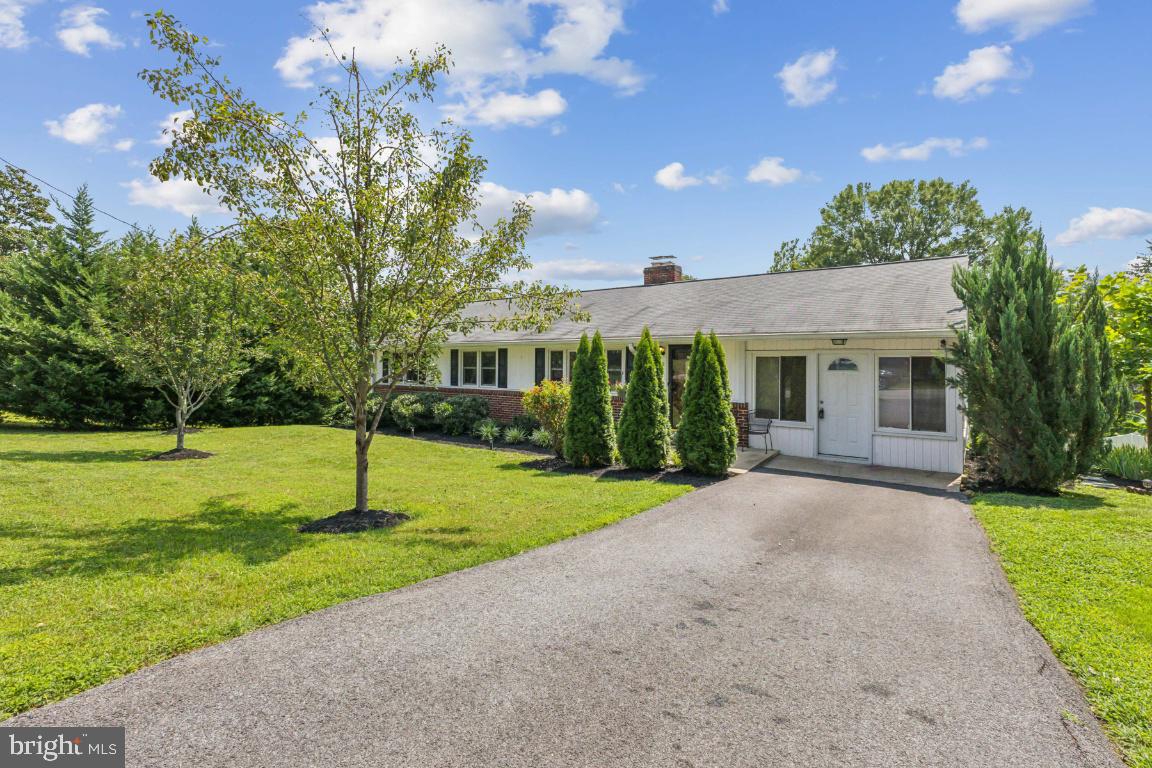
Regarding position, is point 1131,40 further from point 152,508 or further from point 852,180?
point 852,180

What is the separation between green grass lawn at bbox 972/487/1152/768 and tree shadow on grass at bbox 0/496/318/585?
648cm

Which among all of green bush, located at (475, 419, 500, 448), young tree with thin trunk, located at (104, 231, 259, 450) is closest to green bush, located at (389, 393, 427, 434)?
green bush, located at (475, 419, 500, 448)

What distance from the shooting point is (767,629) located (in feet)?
13.3

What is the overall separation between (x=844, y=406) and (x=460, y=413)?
10520mm

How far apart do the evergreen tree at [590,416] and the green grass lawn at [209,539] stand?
2.94ft

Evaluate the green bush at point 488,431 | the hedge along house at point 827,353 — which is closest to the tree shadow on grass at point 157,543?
the hedge along house at point 827,353

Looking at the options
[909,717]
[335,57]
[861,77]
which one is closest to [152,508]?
[335,57]

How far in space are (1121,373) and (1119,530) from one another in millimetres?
7273

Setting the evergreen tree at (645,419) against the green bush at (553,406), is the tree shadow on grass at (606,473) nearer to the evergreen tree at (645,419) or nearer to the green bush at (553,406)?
the evergreen tree at (645,419)

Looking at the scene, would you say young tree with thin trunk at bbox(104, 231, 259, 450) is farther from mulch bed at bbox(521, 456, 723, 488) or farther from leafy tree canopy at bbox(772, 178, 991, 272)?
leafy tree canopy at bbox(772, 178, 991, 272)

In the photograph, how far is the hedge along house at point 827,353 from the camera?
10.6m

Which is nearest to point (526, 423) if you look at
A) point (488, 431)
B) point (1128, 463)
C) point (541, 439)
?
point (488, 431)

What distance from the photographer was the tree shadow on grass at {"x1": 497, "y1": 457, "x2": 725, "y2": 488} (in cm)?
979

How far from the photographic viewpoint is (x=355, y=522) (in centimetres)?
693
